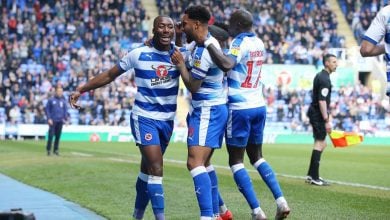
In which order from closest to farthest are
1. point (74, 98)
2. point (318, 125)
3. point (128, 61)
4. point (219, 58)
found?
point (219, 58) → point (128, 61) → point (74, 98) → point (318, 125)

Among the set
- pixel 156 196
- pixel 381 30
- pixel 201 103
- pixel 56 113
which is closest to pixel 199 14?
pixel 201 103

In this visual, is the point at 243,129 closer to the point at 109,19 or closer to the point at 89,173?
the point at 89,173

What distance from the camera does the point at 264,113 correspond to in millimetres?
8727

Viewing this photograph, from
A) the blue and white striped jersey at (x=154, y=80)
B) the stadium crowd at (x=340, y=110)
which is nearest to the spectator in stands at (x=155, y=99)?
the blue and white striped jersey at (x=154, y=80)

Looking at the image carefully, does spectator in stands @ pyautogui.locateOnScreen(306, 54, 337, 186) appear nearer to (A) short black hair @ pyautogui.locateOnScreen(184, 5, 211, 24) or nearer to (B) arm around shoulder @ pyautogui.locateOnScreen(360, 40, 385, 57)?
(A) short black hair @ pyautogui.locateOnScreen(184, 5, 211, 24)

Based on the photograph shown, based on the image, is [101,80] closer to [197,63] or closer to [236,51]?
[197,63]

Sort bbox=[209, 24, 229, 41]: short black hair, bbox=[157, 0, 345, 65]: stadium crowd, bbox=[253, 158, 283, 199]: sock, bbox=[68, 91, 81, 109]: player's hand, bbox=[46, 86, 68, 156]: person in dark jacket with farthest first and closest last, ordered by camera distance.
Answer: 1. bbox=[157, 0, 345, 65]: stadium crowd
2. bbox=[46, 86, 68, 156]: person in dark jacket
3. bbox=[253, 158, 283, 199]: sock
4. bbox=[209, 24, 229, 41]: short black hair
5. bbox=[68, 91, 81, 109]: player's hand

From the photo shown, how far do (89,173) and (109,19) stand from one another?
26.5 m

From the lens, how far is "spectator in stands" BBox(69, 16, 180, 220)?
7.74 metres

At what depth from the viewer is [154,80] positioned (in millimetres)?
7824

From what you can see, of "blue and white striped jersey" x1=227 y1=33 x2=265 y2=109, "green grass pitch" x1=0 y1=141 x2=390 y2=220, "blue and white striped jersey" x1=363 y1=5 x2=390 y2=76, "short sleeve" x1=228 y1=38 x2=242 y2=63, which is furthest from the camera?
"green grass pitch" x1=0 y1=141 x2=390 y2=220

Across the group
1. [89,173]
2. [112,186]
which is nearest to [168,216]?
[112,186]

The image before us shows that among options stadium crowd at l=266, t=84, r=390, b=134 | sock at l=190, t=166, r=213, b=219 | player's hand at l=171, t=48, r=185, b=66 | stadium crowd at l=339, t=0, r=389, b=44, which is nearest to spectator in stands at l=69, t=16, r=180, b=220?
player's hand at l=171, t=48, r=185, b=66

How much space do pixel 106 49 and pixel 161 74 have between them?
30.7 meters
